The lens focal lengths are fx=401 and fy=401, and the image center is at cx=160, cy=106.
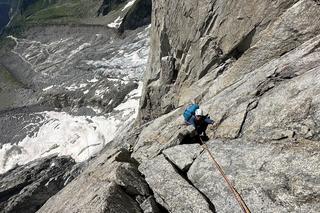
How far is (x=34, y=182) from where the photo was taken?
58.8 metres

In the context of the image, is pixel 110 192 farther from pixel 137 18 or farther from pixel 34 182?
pixel 137 18

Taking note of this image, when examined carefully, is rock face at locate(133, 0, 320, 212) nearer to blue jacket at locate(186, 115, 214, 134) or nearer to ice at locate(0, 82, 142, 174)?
blue jacket at locate(186, 115, 214, 134)

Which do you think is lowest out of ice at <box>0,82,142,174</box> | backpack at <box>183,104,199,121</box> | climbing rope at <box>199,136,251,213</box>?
ice at <box>0,82,142,174</box>

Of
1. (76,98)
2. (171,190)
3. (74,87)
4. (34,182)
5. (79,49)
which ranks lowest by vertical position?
(34,182)

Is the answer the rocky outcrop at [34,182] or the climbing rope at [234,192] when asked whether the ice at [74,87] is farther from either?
the climbing rope at [234,192]

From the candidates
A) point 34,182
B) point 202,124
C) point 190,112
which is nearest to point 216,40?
point 190,112

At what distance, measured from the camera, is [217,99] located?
21.4 m

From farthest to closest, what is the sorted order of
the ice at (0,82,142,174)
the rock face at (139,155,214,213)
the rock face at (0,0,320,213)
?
the ice at (0,82,142,174), the rock face at (139,155,214,213), the rock face at (0,0,320,213)

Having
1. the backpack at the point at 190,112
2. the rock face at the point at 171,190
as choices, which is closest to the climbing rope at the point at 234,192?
the rock face at the point at 171,190

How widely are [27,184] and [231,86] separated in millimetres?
48327

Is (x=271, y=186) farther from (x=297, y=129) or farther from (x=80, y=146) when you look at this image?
(x=80, y=146)

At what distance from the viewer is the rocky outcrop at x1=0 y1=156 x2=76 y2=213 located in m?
54.2

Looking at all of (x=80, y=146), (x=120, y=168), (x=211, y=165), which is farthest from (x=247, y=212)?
(x=80, y=146)

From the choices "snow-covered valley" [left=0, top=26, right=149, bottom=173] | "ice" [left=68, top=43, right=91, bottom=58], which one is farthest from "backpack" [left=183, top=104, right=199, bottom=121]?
"ice" [left=68, top=43, right=91, bottom=58]
